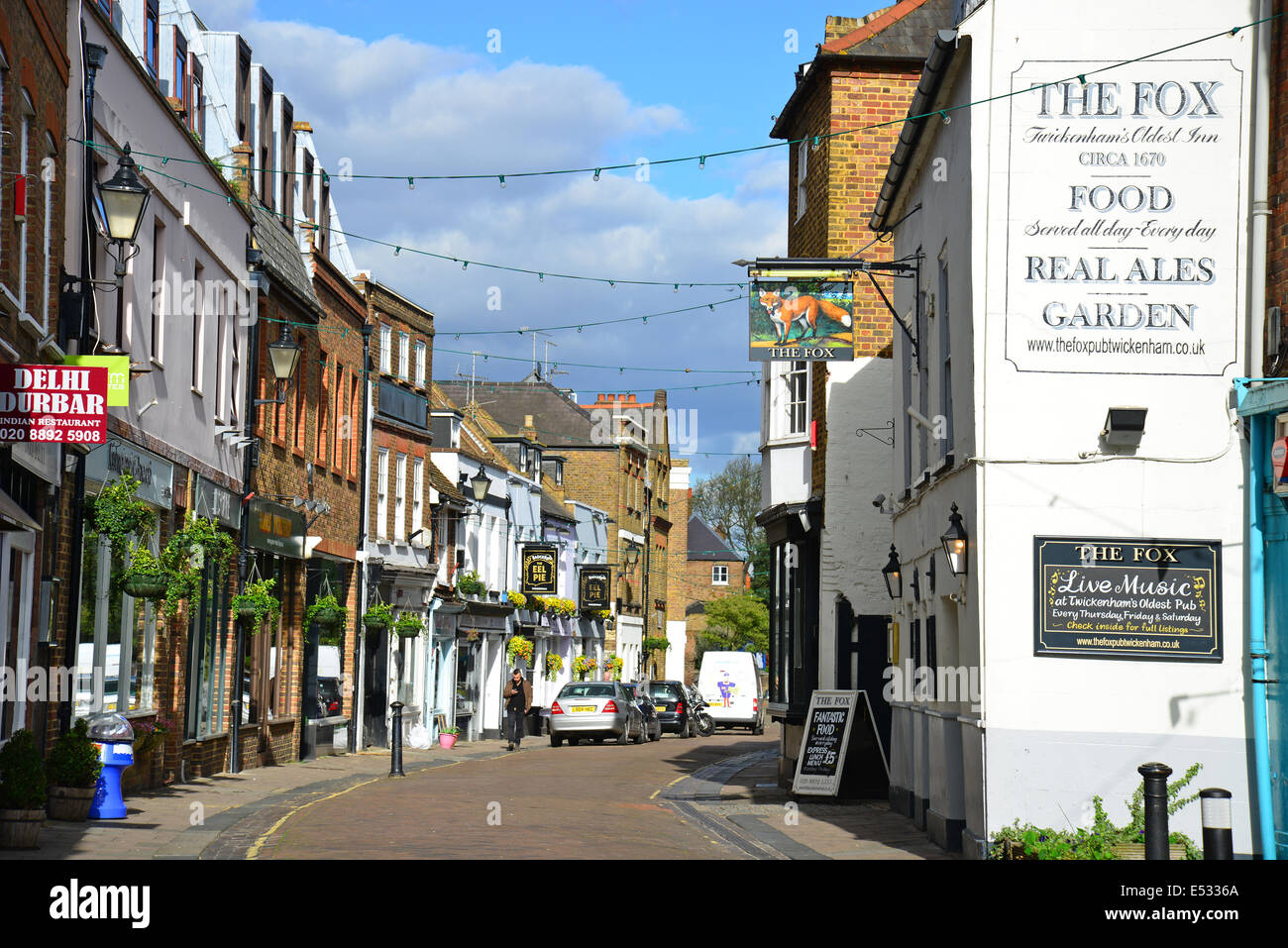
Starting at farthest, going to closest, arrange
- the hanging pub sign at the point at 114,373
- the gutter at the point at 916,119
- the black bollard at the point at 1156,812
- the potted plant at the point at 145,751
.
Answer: the potted plant at the point at 145,751 < the gutter at the point at 916,119 < the hanging pub sign at the point at 114,373 < the black bollard at the point at 1156,812

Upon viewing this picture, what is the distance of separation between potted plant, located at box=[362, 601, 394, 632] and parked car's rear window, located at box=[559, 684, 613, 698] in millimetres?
7329

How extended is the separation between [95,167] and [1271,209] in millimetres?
11433

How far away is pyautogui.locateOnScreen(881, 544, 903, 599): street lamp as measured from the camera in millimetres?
19531

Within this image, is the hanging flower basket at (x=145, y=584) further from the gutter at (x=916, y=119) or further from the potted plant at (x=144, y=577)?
the gutter at (x=916, y=119)

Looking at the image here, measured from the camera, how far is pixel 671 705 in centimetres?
4650

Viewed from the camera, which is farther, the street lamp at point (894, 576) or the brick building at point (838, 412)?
the brick building at point (838, 412)

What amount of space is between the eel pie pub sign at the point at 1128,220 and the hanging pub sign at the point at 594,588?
43754mm

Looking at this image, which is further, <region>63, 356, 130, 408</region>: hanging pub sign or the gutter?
the gutter

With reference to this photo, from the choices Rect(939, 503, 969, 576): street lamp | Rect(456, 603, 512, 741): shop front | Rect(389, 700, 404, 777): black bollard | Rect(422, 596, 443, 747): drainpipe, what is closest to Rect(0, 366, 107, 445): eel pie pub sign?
Rect(939, 503, 969, 576): street lamp

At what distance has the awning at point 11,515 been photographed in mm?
12230

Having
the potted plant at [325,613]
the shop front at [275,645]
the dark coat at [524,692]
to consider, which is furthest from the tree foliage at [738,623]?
the shop front at [275,645]

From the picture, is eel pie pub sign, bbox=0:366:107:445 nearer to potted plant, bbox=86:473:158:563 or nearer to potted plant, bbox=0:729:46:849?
potted plant, bbox=0:729:46:849

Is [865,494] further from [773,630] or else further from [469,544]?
[469,544]

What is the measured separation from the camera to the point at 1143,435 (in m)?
13.7
